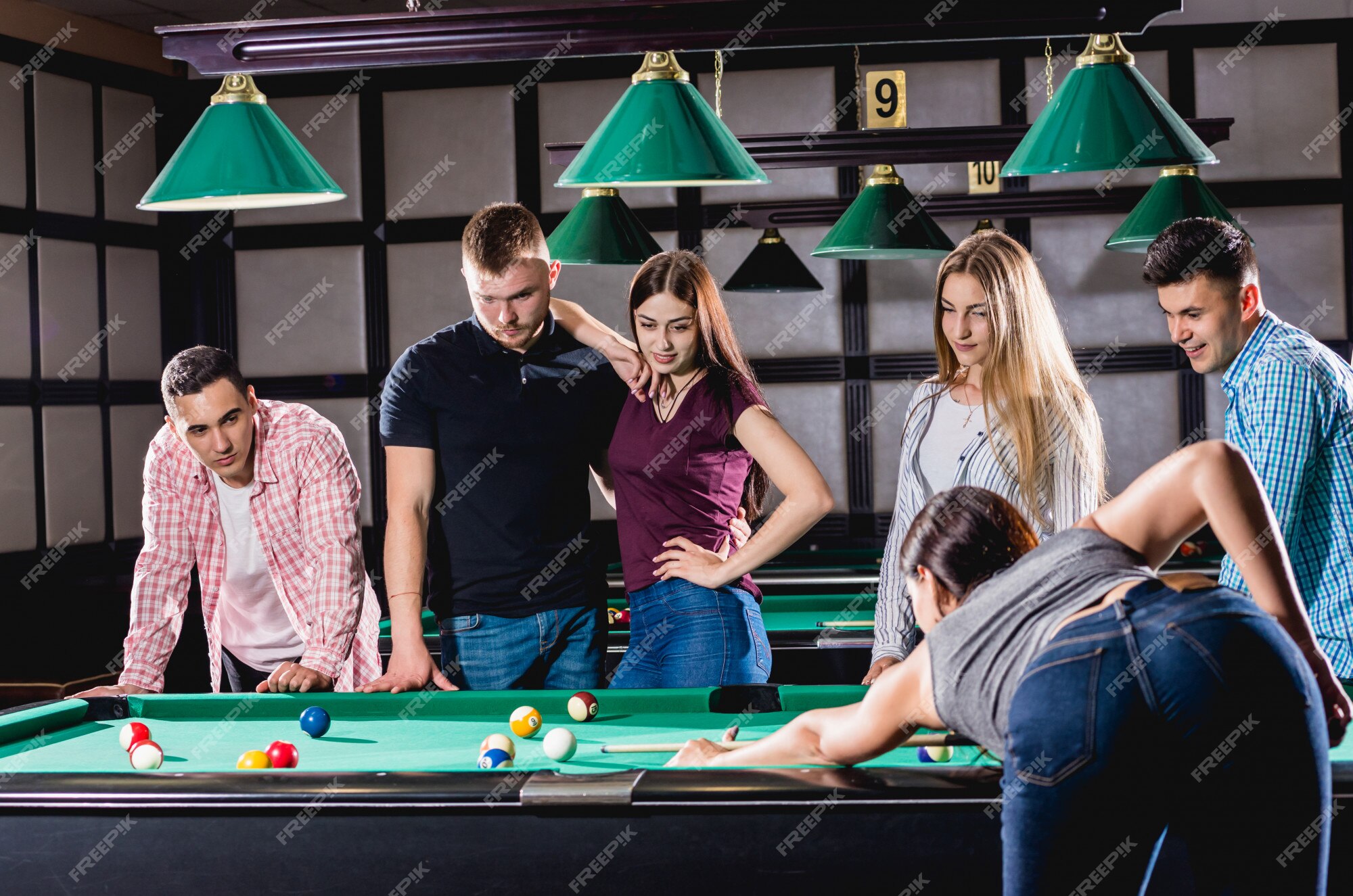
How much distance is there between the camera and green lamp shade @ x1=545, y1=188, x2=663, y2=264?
383 centimetres

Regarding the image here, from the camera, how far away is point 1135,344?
6320 millimetres

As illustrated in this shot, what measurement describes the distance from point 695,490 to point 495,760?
0.84 meters

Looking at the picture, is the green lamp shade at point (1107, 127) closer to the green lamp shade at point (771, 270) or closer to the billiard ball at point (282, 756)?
the billiard ball at point (282, 756)

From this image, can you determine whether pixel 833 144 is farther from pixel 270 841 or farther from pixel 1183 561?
pixel 270 841

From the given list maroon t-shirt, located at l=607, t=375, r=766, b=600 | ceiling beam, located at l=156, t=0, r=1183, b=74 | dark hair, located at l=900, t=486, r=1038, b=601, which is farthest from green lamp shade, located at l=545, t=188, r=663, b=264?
dark hair, located at l=900, t=486, r=1038, b=601

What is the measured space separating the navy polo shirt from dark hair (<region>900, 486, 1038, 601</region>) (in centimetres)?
137

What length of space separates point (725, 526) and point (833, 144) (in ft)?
5.48

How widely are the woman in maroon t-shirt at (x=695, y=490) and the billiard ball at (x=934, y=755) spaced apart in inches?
24.8

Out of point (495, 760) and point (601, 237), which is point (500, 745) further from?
point (601, 237)

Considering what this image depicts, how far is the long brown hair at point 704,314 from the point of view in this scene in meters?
2.61

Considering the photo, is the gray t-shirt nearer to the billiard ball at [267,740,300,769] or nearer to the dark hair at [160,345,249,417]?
the billiard ball at [267,740,300,769]

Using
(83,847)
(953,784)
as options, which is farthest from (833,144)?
(83,847)

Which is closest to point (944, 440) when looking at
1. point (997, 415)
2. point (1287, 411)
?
point (997, 415)

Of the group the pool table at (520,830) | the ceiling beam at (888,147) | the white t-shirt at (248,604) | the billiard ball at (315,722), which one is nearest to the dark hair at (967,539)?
the pool table at (520,830)
